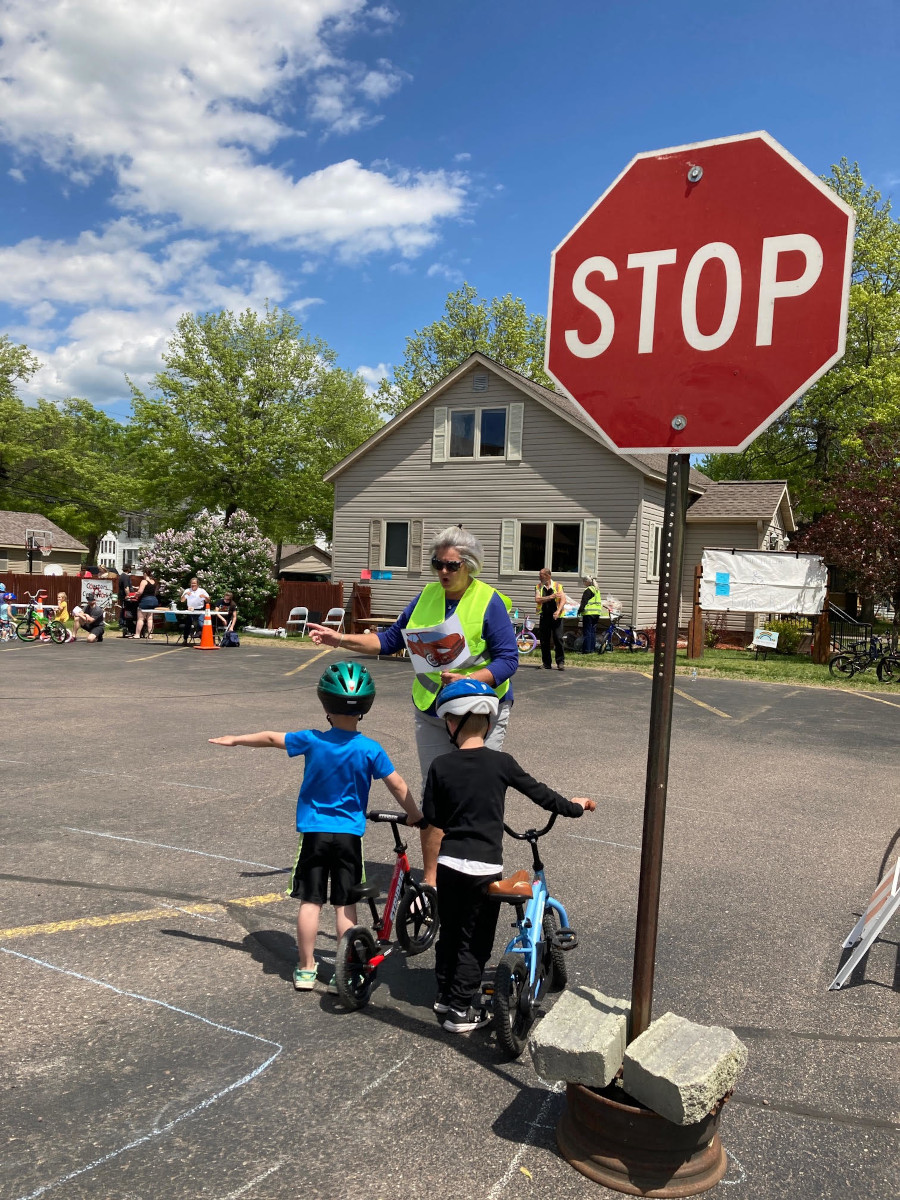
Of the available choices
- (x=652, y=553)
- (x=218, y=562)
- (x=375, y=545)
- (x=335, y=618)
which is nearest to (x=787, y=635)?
(x=652, y=553)

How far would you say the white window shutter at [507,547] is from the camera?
83.6ft

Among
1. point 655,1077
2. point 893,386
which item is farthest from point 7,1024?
point 893,386

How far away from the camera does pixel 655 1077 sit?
104 inches

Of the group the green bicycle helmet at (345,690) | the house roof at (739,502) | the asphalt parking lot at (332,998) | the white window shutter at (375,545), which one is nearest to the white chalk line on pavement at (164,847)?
the asphalt parking lot at (332,998)

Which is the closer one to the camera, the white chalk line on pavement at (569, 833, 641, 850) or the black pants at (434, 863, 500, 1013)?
the black pants at (434, 863, 500, 1013)

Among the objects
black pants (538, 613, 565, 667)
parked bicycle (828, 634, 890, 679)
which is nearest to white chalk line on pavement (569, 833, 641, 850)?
black pants (538, 613, 565, 667)

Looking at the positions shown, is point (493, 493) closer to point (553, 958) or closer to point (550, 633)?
point (550, 633)

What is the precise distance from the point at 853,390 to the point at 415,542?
21.7m

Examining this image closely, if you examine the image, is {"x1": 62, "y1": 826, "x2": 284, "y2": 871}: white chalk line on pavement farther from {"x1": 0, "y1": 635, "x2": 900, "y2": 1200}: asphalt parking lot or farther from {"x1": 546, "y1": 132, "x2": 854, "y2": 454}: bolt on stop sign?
{"x1": 546, "y1": 132, "x2": 854, "y2": 454}: bolt on stop sign

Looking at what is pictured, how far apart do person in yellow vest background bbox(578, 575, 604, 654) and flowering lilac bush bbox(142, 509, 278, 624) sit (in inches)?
367

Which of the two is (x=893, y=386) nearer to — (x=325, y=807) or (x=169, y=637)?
(x=169, y=637)

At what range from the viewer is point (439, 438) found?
26.5 m

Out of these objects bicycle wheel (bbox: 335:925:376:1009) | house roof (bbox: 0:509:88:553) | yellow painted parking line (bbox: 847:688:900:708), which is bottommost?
bicycle wheel (bbox: 335:925:376:1009)

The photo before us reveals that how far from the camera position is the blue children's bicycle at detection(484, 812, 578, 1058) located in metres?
3.37
